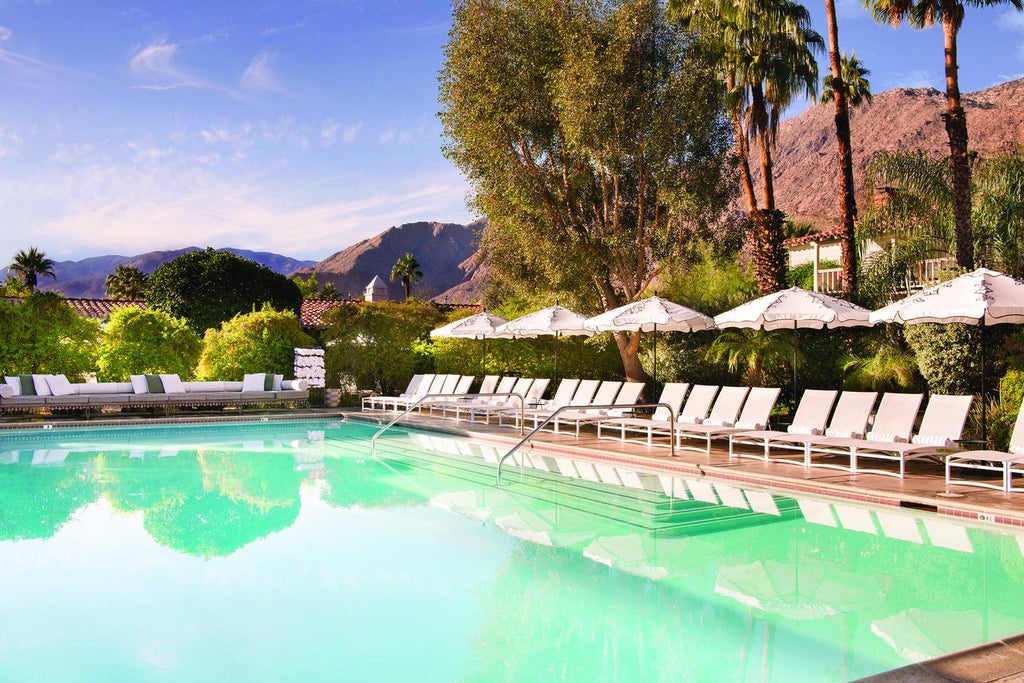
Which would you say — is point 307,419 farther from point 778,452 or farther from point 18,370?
point 778,452

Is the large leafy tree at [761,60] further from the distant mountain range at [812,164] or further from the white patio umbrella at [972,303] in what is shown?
the distant mountain range at [812,164]

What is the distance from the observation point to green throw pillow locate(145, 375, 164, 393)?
67.4 feet

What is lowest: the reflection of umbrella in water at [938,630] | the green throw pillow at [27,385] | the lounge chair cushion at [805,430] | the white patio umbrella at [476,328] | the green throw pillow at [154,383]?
the reflection of umbrella in water at [938,630]

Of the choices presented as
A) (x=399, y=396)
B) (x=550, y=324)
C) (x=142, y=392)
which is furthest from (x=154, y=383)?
(x=550, y=324)

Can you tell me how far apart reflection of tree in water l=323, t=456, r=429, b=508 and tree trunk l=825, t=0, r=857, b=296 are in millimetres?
11126

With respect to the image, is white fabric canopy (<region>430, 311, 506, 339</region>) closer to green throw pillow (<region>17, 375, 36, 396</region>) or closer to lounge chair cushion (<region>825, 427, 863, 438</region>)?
lounge chair cushion (<region>825, 427, 863, 438</region>)

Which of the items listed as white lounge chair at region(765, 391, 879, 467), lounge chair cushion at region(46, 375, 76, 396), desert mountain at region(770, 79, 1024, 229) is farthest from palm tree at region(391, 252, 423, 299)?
white lounge chair at region(765, 391, 879, 467)

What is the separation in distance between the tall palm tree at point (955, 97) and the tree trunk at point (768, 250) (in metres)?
4.51

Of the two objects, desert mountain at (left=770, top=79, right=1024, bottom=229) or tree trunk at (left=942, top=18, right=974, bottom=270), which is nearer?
tree trunk at (left=942, top=18, right=974, bottom=270)

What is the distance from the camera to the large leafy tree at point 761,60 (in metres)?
21.1

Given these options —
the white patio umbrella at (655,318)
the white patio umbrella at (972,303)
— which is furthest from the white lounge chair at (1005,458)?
the white patio umbrella at (655,318)

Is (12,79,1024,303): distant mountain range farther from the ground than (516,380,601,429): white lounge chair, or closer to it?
farther from the ground

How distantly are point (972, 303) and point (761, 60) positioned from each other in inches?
518

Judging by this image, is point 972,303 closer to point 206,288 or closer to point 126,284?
point 206,288
